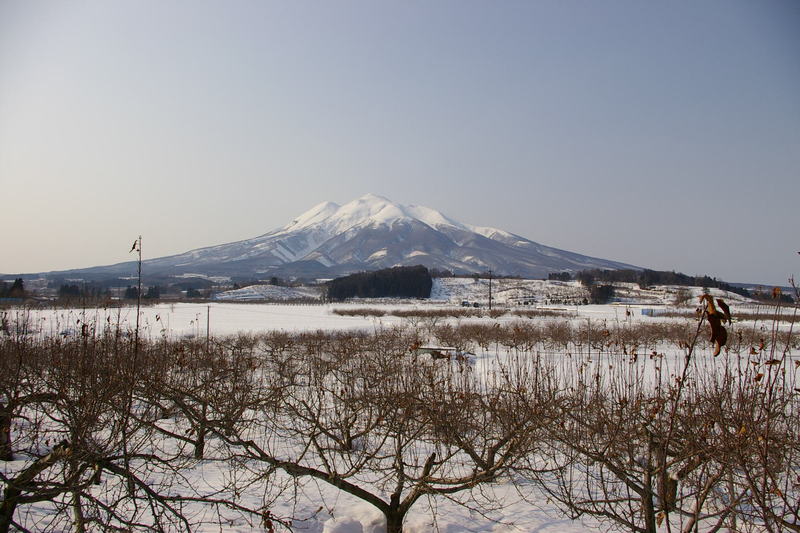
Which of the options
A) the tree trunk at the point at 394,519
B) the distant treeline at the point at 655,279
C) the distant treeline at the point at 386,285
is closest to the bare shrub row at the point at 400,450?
the tree trunk at the point at 394,519

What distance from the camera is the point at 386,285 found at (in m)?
80.8

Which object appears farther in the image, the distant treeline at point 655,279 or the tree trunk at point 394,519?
the distant treeline at point 655,279

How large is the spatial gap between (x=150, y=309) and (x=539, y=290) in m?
49.4

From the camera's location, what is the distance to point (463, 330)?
2533 cm

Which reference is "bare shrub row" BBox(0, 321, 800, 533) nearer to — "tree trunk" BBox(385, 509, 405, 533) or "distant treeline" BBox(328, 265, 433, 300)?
"tree trunk" BBox(385, 509, 405, 533)

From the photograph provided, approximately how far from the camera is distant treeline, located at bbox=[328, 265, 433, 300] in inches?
3086

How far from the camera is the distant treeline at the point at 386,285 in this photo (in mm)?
78375

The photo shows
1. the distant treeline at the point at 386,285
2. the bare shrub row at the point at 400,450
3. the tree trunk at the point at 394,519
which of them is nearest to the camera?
the bare shrub row at the point at 400,450

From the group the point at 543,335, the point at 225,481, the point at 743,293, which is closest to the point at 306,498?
the point at 225,481

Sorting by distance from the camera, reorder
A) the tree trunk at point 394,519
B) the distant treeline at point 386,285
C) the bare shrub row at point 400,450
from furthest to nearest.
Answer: the distant treeline at point 386,285 → the tree trunk at point 394,519 → the bare shrub row at point 400,450

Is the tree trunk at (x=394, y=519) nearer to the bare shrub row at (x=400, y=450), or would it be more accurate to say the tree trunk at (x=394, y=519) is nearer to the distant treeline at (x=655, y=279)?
the bare shrub row at (x=400, y=450)

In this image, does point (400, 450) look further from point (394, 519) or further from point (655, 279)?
point (655, 279)

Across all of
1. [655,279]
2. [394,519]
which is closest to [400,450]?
[394,519]

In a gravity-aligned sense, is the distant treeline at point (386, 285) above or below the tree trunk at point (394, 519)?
above
